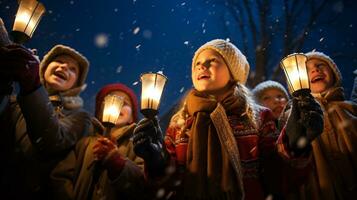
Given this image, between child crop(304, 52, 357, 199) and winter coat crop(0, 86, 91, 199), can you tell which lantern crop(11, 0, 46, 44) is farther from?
child crop(304, 52, 357, 199)

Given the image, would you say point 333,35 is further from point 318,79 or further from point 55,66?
point 55,66

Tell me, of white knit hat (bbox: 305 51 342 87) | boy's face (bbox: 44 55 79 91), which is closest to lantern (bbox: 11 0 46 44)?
boy's face (bbox: 44 55 79 91)

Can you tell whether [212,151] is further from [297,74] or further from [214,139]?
[297,74]

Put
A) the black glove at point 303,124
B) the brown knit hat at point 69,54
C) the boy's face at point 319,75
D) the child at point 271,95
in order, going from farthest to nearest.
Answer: the child at point 271,95 < the brown knit hat at point 69,54 < the boy's face at point 319,75 < the black glove at point 303,124

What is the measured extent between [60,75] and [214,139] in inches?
94.1

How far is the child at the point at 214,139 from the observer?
2635 millimetres

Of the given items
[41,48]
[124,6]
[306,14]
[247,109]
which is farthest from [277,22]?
[124,6]

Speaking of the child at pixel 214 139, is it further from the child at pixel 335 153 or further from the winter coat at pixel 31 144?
the winter coat at pixel 31 144

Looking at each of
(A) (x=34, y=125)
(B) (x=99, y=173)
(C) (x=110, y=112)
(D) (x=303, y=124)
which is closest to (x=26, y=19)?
(A) (x=34, y=125)

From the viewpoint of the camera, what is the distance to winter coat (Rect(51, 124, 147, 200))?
308 centimetres

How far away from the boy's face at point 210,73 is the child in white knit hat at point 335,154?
129cm

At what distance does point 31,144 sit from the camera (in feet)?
10.8

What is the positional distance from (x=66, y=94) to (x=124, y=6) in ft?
150

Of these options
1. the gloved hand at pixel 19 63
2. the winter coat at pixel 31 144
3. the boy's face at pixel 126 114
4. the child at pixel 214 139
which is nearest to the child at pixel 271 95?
the child at pixel 214 139
